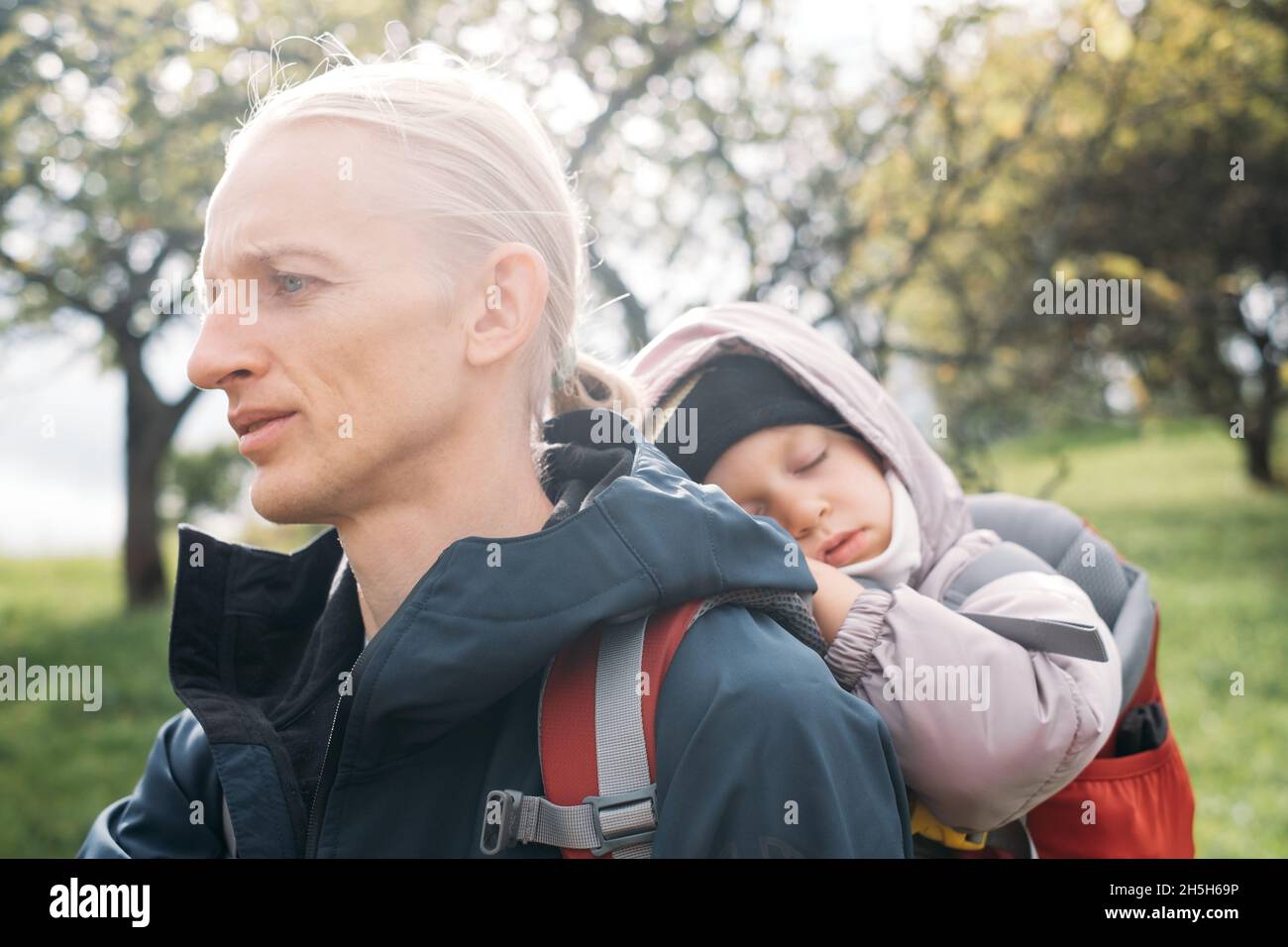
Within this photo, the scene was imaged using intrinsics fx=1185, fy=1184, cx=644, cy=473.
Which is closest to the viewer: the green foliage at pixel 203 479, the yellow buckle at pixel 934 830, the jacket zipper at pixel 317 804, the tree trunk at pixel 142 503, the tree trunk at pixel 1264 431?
the jacket zipper at pixel 317 804

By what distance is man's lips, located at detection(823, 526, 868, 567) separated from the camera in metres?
2.22

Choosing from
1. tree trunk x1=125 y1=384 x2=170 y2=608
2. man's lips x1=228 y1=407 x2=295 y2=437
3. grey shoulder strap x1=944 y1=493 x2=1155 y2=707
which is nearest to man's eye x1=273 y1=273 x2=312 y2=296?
man's lips x1=228 y1=407 x2=295 y2=437

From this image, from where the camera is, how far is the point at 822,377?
2.27 metres

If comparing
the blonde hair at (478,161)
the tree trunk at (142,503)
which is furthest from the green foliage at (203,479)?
the blonde hair at (478,161)

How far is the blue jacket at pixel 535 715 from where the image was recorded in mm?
1489

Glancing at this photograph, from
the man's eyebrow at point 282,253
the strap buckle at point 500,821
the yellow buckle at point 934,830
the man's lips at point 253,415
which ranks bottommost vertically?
the yellow buckle at point 934,830

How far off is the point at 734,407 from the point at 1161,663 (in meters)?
8.86

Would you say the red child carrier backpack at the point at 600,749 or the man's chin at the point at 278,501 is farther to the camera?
the man's chin at the point at 278,501

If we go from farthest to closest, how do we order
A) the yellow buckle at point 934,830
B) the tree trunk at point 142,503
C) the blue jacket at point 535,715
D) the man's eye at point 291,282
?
the tree trunk at point 142,503
the yellow buckle at point 934,830
the man's eye at point 291,282
the blue jacket at point 535,715

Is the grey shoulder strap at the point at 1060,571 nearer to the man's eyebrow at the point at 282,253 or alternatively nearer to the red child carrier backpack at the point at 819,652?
the red child carrier backpack at the point at 819,652

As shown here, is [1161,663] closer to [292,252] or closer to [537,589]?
[537,589]

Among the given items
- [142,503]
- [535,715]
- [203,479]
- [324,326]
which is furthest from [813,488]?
[203,479]

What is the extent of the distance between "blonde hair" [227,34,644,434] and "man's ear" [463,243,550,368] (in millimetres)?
42

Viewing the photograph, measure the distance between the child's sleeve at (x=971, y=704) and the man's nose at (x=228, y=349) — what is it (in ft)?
3.30
